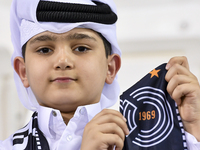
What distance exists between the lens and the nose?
850 millimetres

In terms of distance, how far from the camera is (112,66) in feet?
3.45

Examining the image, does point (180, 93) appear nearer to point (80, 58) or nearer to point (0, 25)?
point (80, 58)

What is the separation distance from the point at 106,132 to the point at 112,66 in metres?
0.31

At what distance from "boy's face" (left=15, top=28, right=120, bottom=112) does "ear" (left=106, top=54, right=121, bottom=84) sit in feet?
0.28

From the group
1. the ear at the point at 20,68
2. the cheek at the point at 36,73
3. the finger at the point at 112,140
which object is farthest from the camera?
the ear at the point at 20,68

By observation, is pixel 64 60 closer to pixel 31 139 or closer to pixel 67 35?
pixel 67 35

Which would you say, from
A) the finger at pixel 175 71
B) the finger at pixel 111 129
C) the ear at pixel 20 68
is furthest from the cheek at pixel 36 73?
the finger at pixel 175 71

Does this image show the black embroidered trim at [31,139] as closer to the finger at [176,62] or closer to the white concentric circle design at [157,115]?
the white concentric circle design at [157,115]

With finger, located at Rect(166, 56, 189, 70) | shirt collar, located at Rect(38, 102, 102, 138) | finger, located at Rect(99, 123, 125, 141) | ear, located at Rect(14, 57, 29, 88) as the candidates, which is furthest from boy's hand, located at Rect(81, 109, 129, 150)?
ear, located at Rect(14, 57, 29, 88)

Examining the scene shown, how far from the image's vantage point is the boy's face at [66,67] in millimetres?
867

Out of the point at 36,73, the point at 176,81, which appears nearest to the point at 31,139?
the point at 36,73

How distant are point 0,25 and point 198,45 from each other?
3.68ft

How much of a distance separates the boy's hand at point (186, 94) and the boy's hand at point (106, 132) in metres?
0.17

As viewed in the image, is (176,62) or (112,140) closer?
(112,140)
